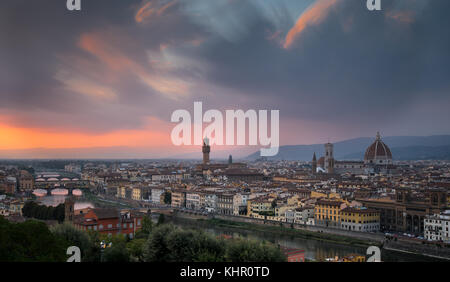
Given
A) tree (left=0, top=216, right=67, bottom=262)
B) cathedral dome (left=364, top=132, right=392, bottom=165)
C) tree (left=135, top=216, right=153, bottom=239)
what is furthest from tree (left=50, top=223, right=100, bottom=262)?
cathedral dome (left=364, top=132, right=392, bottom=165)

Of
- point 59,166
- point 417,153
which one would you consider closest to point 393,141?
point 417,153

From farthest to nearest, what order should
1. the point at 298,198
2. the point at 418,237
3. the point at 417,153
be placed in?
the point at 417,153 → the point at 298,198 → the point at 418,237

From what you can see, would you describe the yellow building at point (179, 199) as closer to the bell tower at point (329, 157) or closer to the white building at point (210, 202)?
the white building at point (210, 202)

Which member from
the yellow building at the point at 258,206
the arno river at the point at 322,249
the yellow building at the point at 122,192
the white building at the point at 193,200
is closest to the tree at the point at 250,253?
the arno river at the point at 322,249

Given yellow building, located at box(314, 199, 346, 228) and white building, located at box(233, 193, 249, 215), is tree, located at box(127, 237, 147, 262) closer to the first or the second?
yellow building, located at box(314, 199, 346, 228)
